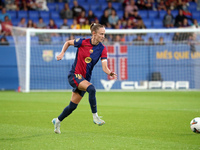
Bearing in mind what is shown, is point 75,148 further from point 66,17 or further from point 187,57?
point 66,17

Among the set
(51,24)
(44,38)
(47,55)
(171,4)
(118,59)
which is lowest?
(118,59)

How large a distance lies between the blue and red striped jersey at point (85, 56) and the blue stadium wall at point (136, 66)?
43.7 ft

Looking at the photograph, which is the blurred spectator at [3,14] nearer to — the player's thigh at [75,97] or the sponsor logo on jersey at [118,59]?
the sponsor logo on jersey at [118,59]

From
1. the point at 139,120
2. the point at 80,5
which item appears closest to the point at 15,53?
the point at 80,5

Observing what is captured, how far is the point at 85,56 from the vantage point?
7.10 meters

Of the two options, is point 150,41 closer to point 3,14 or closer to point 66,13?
point 66,13

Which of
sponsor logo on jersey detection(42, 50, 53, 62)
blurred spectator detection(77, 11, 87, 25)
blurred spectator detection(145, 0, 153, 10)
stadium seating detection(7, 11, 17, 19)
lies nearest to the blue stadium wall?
sponsor logo on jersey detection(42, 50, 53, 62)

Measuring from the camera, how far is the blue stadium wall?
20484mm

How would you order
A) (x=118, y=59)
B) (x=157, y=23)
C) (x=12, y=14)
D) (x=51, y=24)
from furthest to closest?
(x=157, y=23), (x=12, y=14), (x=51, y=24), (x=118, y=59)

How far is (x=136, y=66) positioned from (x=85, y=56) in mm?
13916

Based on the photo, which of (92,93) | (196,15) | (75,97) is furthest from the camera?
(196,15)

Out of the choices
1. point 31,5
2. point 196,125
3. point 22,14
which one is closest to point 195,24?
point 31,5

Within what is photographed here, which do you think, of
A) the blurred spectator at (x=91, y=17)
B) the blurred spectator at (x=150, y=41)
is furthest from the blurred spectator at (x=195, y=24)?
the blurred spectator at (x=91, y=17)

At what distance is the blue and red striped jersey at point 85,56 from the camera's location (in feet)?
23.2
